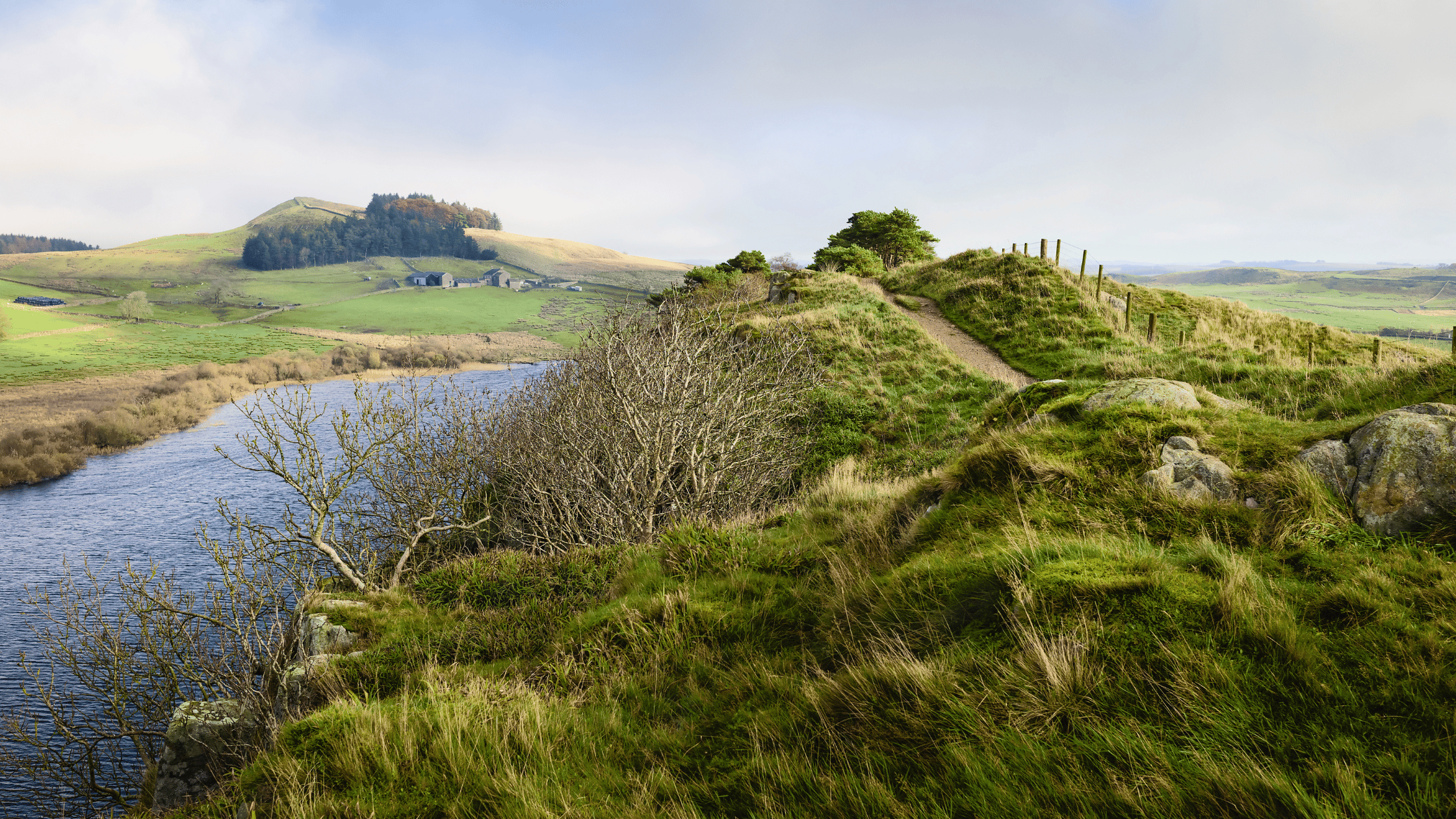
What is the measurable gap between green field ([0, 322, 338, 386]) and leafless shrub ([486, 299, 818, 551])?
213 feet

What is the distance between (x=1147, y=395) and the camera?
19.7 feet

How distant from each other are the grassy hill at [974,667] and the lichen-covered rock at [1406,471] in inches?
7.4

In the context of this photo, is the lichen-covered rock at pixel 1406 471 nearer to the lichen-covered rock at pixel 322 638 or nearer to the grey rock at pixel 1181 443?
the grey rock at pixel 1181 443

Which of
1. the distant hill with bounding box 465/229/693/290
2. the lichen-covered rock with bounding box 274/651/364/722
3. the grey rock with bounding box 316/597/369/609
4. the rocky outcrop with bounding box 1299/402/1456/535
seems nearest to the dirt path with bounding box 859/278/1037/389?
the rocky outcrop with bounding box 1299/402/1456/535

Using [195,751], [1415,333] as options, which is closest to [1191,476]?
[195,751]

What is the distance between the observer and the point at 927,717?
8.92 feet

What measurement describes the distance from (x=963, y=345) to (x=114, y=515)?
118ft

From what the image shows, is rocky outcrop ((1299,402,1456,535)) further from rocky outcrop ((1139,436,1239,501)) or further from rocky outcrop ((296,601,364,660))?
rocky outcrop ((296,601,364,660))

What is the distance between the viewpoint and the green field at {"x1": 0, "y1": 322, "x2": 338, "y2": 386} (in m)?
55.4

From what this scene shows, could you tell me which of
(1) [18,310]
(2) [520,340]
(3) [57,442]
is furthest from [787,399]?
(1) [18,310]

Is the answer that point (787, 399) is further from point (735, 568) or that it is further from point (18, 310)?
point (18, 310)

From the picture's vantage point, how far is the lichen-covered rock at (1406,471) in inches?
139

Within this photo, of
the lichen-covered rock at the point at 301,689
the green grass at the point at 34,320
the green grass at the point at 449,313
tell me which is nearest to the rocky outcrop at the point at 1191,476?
the lichen-covered rock at the point at 301,689

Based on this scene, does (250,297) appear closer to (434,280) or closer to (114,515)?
(434,280)
